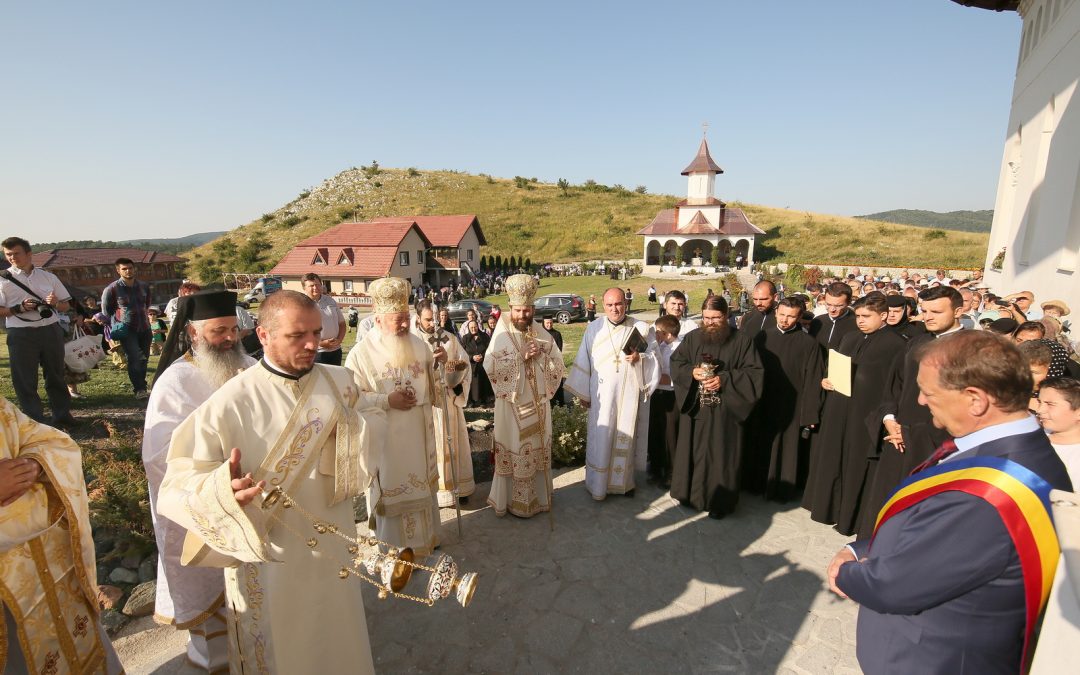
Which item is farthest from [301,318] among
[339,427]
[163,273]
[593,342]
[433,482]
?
[163,273]

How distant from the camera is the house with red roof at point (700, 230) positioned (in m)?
45.7

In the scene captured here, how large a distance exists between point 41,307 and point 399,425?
5066mm

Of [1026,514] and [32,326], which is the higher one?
[32,326]

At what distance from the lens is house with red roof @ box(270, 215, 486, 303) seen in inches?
1462

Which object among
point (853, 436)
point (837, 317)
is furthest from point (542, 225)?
point (853, 436)

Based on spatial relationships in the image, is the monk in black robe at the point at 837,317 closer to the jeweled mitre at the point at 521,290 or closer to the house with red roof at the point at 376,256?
the jeweled mitre at the point at 521,290

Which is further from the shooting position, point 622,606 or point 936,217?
point 936,217

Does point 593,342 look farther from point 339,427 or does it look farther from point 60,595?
point 60,595

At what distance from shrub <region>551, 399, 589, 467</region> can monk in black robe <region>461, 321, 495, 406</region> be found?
2793 mm

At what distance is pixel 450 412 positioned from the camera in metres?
5.28

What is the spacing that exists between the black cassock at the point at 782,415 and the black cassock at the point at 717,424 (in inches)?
18.6

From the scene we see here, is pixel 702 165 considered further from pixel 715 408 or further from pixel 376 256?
pixel 715 408

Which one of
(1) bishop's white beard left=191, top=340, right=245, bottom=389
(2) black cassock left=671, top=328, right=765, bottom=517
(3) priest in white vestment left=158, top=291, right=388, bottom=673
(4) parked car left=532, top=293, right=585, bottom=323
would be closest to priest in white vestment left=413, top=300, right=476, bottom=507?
(1) bishop's white beard left=191, top=340, right=245, bottom=389

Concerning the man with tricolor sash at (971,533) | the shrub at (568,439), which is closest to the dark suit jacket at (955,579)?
the man with tricolor sash at (971,533)
